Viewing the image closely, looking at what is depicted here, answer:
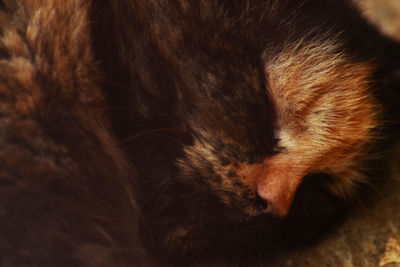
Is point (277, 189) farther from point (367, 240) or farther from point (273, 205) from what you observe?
point (367, 240)

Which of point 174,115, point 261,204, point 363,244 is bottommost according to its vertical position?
point 363,244

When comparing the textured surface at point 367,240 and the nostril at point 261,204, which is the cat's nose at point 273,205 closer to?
the nostril at point 261,204

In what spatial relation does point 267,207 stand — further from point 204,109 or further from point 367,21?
point 367,21

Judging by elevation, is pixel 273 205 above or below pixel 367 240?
above

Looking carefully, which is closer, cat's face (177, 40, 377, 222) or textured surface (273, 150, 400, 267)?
cat's face (177, 40, 377, 222)

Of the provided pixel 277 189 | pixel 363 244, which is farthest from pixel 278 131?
pixel 363 244

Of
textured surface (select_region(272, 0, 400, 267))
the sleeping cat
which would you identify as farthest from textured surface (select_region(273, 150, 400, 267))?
the sleeping cat

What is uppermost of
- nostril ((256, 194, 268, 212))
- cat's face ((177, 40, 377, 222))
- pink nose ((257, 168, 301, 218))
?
cat's face ((177, 40, 377, 222))

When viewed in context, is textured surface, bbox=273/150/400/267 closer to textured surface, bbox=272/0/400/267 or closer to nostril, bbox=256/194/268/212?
textured surface, bbox=272/0/400/267
